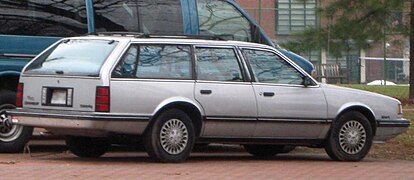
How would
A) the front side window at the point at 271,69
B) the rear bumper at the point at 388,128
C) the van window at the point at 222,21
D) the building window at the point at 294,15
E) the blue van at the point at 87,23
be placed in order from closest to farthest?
the front side window at the point at 271,69 → the blue van at the point at 87,23 → the rear bumper at the point at 388,128 → the van window at the point at 222,21 → the building window at the point at 294,15

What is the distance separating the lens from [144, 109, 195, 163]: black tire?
12.1 meters

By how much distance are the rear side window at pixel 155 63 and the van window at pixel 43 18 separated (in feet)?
5.85

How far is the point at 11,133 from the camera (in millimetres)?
13375

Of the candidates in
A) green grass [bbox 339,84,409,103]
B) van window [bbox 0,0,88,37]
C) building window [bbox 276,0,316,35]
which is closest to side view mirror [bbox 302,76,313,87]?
van window [bbox 0,0,88,37]

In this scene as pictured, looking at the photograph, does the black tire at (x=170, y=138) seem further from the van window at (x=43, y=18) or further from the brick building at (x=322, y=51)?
the brick building at (x=322, y=51)

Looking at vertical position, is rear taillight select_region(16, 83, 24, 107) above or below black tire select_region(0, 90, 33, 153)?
above

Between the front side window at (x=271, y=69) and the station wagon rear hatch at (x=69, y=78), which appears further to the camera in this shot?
the front side window at (x=271, y=69)

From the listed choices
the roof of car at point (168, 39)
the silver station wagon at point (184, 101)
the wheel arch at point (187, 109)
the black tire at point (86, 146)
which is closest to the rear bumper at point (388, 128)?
the silver station wagon at point (184, 101)

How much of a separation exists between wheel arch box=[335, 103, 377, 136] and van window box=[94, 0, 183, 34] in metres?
2.49

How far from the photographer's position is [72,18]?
13.8m

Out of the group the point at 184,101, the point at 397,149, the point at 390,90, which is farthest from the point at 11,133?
the point at 390,90

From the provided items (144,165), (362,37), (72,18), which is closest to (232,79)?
(144,165)

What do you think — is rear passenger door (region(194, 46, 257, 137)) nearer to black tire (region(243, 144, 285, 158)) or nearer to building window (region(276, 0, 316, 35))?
black tire (region(243, 144, 285, 158))

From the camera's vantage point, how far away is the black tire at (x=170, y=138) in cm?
1205
